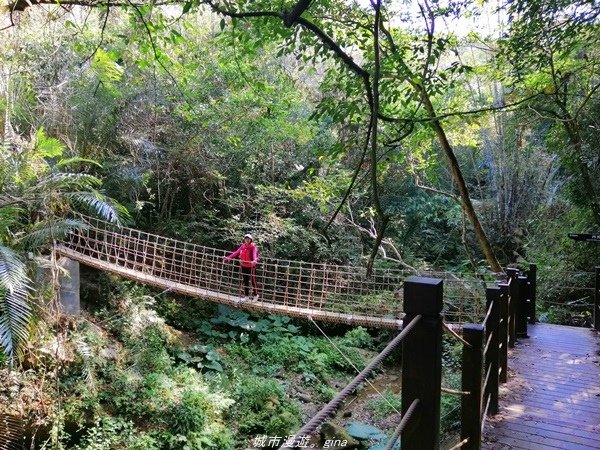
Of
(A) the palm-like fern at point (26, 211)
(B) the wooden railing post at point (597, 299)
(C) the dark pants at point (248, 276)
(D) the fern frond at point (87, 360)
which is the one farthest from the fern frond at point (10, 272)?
(B) the wooden railing post at point (597, 299)

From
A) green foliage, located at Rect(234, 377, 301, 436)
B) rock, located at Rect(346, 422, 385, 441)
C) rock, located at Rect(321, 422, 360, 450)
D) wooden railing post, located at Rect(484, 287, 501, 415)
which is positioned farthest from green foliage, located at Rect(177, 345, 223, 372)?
wooden railing post, located at Rect(484, 287, 501, 415)

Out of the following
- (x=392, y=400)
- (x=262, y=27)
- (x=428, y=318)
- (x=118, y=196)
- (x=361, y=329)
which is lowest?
(x=392, y=400)

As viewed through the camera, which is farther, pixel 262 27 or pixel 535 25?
→ pixel 535 25

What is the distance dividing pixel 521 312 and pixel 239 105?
184 inches

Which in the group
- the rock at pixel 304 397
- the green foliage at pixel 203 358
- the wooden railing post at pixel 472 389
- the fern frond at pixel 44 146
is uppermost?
the fern frond at pixel 44 146

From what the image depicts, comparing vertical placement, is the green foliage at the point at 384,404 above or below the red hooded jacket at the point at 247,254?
below

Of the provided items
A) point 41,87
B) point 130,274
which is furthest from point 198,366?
point 41,87

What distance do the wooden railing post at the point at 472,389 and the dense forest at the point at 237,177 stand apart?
2.22 ft

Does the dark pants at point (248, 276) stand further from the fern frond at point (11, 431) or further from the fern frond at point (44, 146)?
the fern frond at point (11, 431)

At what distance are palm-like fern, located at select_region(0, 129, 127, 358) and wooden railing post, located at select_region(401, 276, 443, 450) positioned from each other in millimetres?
3683

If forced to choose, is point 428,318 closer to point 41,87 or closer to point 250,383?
point 250,383

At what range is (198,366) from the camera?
17.9 ft

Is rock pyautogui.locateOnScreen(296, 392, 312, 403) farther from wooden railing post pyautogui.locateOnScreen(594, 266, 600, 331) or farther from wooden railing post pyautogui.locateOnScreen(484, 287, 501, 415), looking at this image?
wooden railing post pyautogui.locateOnScreen(484, 287, 501, 415)

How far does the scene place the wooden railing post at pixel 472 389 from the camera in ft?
5.14
